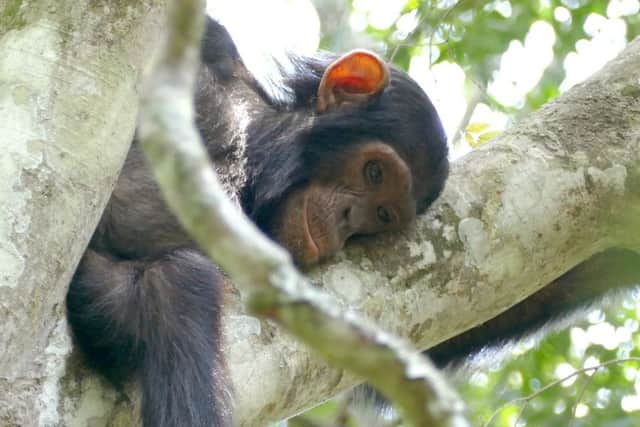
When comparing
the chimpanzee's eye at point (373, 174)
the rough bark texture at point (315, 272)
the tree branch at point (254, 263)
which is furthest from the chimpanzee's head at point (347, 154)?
the tree branch at point (254, 263)

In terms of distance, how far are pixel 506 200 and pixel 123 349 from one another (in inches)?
50.1

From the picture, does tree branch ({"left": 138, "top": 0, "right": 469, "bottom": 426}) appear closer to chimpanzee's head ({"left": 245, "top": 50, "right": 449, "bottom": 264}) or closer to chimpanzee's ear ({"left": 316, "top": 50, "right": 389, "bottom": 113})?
chimpanzee's head ({"left": 245, "top": 50, "right": 449, "bottom": 264})

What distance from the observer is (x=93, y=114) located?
232 centimetres

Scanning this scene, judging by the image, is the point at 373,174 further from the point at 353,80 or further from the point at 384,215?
the point at 353,80

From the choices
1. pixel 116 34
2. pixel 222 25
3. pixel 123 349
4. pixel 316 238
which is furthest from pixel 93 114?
pixel 222 25

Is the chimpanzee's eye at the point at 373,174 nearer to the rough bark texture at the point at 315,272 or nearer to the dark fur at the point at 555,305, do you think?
the rough bark texture at the point at 315,272

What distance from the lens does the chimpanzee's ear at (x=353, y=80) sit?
381cm

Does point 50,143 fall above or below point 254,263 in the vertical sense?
below

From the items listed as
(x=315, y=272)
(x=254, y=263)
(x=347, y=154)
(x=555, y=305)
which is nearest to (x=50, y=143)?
(x=315, y=272)

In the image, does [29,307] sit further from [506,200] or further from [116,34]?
[506,200]

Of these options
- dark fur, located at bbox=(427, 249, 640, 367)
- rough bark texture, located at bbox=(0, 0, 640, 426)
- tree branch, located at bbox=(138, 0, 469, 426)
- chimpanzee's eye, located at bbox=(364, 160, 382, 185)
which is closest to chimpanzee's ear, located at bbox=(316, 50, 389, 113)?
chimpanzee's eye, located at bbox=(364, 160, 382, 185)

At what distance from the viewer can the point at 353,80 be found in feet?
12.6

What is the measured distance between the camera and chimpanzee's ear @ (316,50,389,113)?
381cm

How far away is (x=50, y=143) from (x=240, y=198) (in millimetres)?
1400
